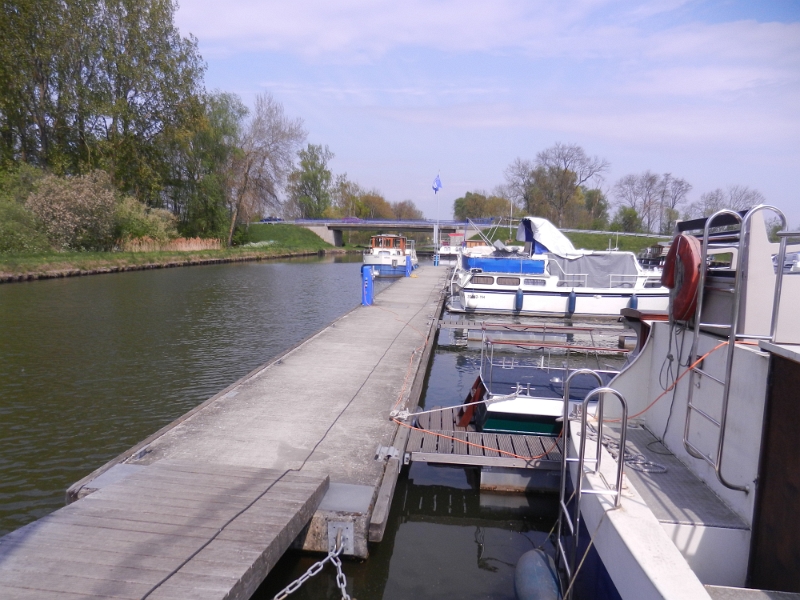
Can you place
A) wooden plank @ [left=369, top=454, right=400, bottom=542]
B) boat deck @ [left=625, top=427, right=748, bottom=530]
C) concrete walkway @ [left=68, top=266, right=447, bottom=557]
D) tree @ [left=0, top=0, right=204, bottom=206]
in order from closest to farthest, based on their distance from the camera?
boat deck @ [left=625, top=427, right=748, bottom=530], wooden plank @ [left=369, top=454, right=400, bottom=542], concrete walkway @ [left=68, top=266, right=447, bottom=557], tree @ [left=0, top=0, right=204, bottom=206]

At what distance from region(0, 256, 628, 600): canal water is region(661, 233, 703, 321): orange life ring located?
3.09 meters

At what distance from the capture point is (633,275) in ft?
67.0

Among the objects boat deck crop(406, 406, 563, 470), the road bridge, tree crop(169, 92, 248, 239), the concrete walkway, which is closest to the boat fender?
the concrete walkway

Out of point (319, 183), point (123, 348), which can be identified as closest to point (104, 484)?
point (123, 348)

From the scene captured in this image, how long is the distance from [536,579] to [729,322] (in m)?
2.71

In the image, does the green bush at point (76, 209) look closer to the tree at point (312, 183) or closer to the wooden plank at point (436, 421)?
the wooden plank at point (436, 421)

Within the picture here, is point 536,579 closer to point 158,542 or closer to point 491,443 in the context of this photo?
point 491,443

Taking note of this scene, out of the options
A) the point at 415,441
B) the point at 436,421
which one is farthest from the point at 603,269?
the point at 415,441

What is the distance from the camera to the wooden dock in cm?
362

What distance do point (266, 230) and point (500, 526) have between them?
63315 millimetres

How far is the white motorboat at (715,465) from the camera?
140 inches

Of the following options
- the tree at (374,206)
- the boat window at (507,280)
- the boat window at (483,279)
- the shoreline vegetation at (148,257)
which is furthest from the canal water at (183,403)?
the tree at (374,206)

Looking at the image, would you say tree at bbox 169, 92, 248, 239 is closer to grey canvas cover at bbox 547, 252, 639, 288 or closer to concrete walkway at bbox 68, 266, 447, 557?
grey canvas cover at bbox 547, 252, 639, 288

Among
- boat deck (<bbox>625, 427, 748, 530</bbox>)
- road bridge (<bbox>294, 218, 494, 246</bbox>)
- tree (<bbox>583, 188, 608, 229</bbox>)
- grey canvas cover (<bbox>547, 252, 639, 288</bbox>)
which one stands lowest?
boat deck (<bbox>625, 427, 748, 530</bbox>)
